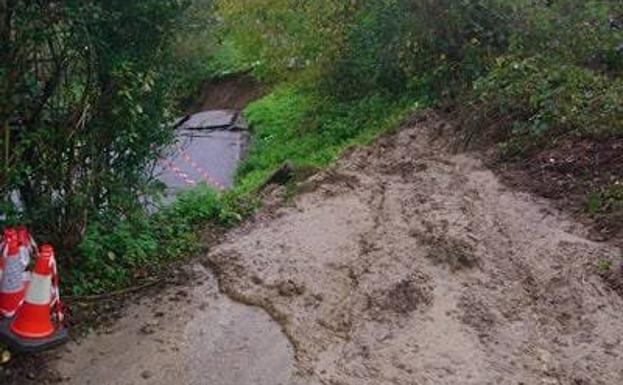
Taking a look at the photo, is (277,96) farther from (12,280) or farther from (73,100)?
(12,280)

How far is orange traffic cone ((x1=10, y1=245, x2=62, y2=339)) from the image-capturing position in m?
4.62

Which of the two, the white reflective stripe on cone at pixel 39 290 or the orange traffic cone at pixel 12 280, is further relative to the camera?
the orange traffic cone at pixel 12 280

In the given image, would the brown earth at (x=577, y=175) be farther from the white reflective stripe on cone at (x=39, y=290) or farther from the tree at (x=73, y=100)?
the white reflective stripe on cone at (x=39, y=290)

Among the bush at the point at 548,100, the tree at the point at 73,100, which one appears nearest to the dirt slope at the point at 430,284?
the bush at the point at 548,100

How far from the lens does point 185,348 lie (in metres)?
4.98

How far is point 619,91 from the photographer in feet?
28.5

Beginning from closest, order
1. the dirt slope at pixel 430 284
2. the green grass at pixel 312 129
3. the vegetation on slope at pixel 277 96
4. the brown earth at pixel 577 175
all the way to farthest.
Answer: the dirt slope at pixel 430 284, the vegetation on slope at pixel 277 96, the brown earth at pixel 577 175, the green grass at pixel 312 129

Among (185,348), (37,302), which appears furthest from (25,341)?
(185,348)

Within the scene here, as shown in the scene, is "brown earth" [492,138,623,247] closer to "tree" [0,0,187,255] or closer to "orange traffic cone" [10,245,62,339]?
"tree" [0,0,187,255]

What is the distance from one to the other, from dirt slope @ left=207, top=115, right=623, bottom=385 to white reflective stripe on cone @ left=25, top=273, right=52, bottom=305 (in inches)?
56.9

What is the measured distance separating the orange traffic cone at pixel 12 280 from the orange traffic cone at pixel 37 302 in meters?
0.11

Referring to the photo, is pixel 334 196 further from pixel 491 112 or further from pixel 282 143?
pixel 282 143

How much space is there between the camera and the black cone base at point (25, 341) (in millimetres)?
4602

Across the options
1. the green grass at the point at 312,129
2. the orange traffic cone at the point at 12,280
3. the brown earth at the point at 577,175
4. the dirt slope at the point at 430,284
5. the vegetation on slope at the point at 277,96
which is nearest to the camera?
the orange traffic cone at the point at 12,280
